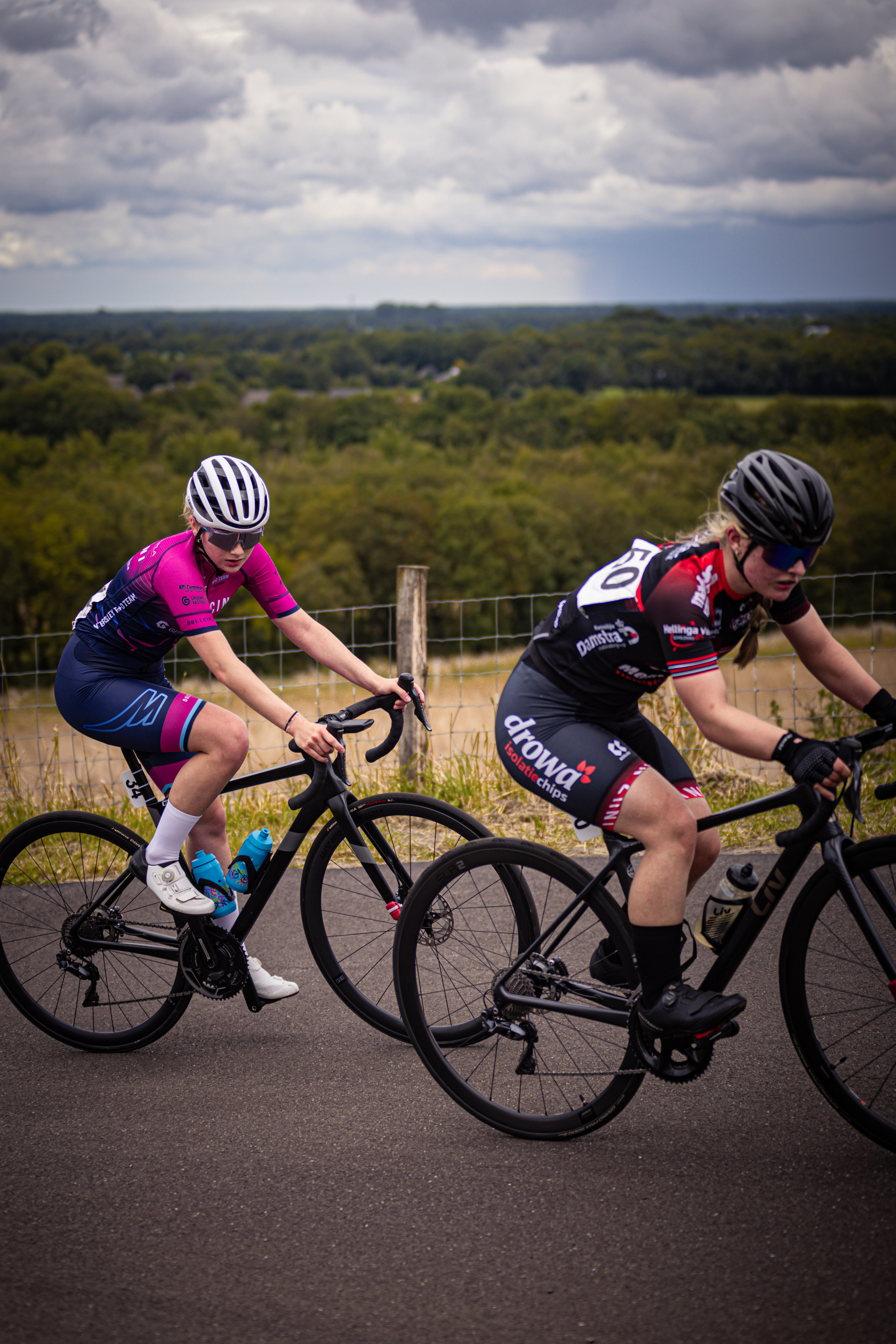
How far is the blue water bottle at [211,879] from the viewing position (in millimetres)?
3570

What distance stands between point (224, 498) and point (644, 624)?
1.41 metres

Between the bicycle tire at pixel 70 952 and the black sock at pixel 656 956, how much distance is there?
5.52ft

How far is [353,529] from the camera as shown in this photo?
6066cm

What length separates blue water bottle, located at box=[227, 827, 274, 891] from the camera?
3.61 metres

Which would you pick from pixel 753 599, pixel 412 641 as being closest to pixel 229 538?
pixel 753 599

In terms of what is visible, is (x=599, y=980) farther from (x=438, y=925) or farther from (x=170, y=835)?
(x=170, y=835)

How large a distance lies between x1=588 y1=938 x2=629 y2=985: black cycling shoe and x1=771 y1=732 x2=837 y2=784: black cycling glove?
2.77ft

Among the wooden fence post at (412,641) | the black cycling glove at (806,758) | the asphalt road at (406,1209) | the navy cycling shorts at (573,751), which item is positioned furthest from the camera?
the wooden fence post at (412,641)

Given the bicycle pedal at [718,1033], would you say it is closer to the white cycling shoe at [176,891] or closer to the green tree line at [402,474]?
the white cycling shoe at [176,891]

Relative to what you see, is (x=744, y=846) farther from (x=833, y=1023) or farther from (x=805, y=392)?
(x=805, y=392)

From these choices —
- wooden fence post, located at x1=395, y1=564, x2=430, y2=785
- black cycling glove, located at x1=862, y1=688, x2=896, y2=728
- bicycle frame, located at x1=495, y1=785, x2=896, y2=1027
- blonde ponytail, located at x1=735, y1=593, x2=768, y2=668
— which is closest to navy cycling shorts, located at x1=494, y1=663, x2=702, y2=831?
bicycle frame, located at x1=495, y1=785, x2=896, y2=1027

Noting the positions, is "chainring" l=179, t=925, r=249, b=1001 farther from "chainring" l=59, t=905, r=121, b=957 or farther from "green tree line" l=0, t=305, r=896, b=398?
"green tree line" l=0, t=305, r=896, b=398

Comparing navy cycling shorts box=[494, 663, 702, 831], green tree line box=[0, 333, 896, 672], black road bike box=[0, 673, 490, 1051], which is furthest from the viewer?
green tree line box=[0, 333, 896, 672]

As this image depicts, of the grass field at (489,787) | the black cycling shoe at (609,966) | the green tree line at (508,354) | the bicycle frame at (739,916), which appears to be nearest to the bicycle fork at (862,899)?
the bicycle frame at (739,916)
